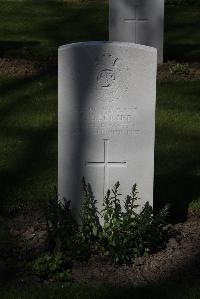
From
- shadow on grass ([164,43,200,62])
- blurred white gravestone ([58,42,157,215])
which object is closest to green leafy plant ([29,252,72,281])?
blurred white gravestone ([58,42,157,215])

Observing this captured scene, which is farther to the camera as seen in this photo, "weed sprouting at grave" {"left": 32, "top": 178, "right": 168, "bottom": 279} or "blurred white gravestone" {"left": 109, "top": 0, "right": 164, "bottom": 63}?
"blurred white gravestone" {"left": 109, "top": 0, "right": 164, "bottom": 63}

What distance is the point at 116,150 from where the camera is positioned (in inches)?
238

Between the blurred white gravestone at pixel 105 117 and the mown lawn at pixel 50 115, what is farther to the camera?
the mown lawn at pixel 50 115

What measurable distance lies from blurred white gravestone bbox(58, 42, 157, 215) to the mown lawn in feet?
3.12

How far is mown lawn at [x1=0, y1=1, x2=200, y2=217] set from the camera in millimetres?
7508

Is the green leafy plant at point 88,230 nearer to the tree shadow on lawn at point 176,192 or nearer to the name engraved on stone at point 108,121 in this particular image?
the name engraved on stone at point 108,121

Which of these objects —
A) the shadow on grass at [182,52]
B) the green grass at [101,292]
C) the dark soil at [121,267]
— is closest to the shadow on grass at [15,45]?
the shadow on grass at [182,52]

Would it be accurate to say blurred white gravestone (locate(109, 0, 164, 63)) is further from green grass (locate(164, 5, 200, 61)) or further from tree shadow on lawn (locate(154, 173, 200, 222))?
tree shadow on lawn (locate(154, 173, 200, 222))

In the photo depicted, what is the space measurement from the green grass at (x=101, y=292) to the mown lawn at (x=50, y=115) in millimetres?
1713

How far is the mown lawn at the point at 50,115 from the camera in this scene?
7.51 metres

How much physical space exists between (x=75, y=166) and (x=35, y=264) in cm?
84

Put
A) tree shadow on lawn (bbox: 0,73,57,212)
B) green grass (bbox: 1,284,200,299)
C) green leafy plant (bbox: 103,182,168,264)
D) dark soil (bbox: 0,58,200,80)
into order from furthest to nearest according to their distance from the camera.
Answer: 1. dark soil (bbox: 0,58,200,80)
2. tree shadow on lawn (bbox: 0,73,57,212)
3. green leafy plant (bbox: 103,182,168,264)
4. green grass (bbox: 1,284,200,299)

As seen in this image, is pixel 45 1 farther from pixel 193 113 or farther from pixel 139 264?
pixel 139 264

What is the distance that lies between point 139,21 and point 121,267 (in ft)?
23.6
